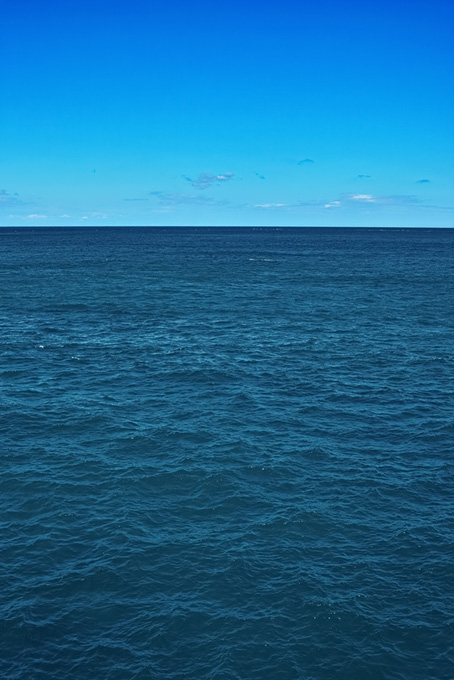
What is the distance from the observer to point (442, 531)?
36.5m

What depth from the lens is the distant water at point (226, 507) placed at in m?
28.0

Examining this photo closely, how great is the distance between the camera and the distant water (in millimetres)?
28047

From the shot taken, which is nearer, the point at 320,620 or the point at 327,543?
the point at 320,620

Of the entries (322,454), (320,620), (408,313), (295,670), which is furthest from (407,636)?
(408,313)

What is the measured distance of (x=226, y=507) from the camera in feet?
128

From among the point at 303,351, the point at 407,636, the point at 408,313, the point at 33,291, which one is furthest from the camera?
the point at 33,291

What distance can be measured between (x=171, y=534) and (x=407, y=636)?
47.6 feet

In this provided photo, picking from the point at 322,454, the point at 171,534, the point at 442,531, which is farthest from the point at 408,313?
the point at 171,534

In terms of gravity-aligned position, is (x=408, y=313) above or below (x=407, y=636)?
above

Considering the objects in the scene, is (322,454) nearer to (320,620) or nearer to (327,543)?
(327,543)

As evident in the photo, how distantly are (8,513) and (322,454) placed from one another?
2310 cm

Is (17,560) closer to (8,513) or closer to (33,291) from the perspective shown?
(8,513)

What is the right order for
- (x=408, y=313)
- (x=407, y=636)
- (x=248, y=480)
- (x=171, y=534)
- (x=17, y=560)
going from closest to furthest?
(x=407, y=636) → (x=17, y=560) → (x=171, y=534) → (x=248, y=480) → (x=408, y=313)

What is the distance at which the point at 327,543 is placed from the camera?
35.3 metres
